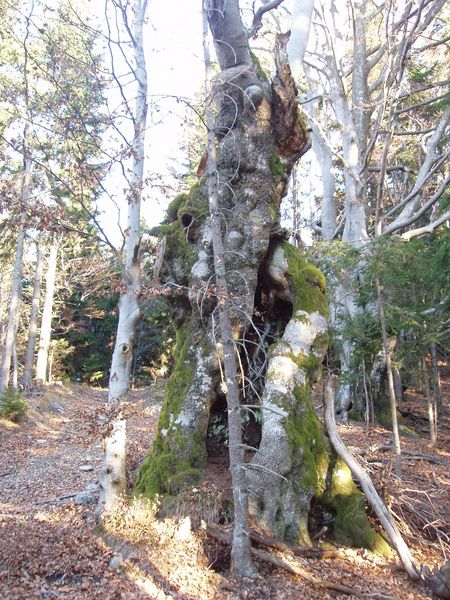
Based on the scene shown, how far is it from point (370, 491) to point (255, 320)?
2.93 m

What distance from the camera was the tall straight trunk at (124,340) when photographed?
5.38 m

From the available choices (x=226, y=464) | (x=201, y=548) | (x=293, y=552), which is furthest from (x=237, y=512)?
(x=226, y=464)

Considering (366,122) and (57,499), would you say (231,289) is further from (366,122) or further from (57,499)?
(366,122)

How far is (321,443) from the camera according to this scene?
6223mm

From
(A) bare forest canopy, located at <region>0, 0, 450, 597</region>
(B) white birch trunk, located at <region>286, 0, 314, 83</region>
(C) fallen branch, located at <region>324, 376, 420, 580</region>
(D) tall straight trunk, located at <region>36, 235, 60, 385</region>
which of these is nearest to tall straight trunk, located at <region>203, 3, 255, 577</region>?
(A) bare forest canopy, located at <region>0, 0, 450, 597</region>

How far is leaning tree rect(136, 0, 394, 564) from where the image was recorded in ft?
18.4

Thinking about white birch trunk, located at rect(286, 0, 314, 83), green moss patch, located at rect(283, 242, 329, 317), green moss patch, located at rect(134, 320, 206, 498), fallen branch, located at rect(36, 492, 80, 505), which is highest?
white birch trunk, located at rect(286, 0, 314, 83)

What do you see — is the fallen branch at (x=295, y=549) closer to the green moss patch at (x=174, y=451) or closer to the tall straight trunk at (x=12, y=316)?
the green moss patch at (x=174, y=451)

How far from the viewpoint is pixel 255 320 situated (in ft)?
24.0

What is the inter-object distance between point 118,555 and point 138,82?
5637mm

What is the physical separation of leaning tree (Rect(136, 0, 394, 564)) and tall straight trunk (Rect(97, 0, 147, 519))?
429 mm

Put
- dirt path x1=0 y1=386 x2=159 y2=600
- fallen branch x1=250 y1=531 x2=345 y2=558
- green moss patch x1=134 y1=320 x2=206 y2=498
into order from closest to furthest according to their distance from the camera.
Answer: dirt path x1=0 y1=386 x2=159 y2=600 → fallen branch x1=250 y1=531 x2=345 y2=558 → green moss patch x1=134 y1=320 x2=206 y2=498

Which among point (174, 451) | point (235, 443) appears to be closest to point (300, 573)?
point (235, 443)

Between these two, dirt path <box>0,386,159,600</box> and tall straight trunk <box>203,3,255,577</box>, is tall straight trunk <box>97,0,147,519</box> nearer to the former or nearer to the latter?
dirt path <box>0,386,159,600</box>
